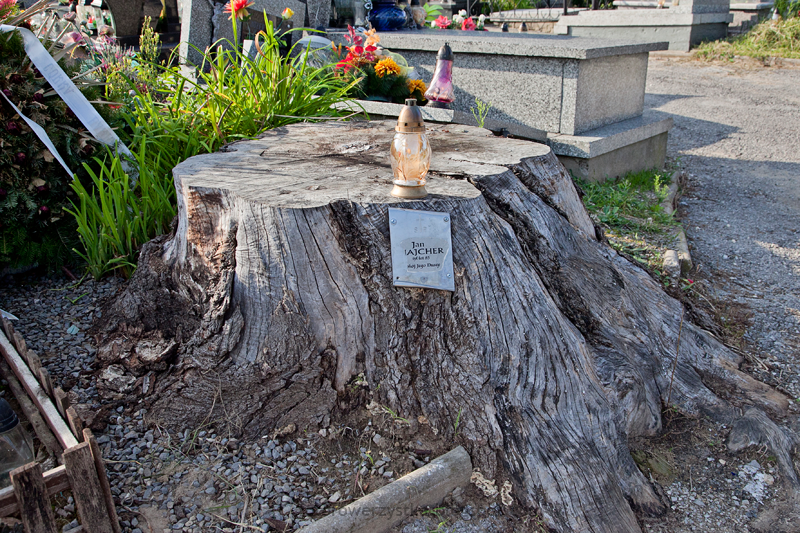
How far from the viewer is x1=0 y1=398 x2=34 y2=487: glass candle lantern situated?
80.7 inches

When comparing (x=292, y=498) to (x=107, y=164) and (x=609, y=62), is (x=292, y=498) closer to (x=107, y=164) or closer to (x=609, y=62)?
(x=107, y=164)

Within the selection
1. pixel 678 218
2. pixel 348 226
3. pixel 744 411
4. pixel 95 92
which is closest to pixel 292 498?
pixel 348 226

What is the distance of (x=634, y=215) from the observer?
452 cm

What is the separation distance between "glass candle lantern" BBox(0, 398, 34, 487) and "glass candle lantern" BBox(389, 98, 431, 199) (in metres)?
1.47

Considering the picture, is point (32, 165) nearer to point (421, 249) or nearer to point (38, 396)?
point (38, 396)

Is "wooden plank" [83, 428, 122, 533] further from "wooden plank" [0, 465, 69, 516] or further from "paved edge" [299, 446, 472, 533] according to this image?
"paved edge" [299, 446, 472, 533]

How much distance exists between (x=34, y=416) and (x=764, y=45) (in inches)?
496

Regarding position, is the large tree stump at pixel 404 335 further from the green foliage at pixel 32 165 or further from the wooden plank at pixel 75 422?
the green foliage at pixel 32 165

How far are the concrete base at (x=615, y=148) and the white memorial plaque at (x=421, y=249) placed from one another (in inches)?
116

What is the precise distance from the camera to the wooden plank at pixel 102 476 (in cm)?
175

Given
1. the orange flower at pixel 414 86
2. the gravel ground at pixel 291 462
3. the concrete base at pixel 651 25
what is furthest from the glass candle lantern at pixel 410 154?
the concrete base at pixel 651 25

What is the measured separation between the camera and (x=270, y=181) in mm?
2453

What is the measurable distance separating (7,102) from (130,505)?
2113 millimetres

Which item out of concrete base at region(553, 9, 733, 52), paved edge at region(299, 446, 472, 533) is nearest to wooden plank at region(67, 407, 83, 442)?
paved edge at region(299, 446, 472, 533)
